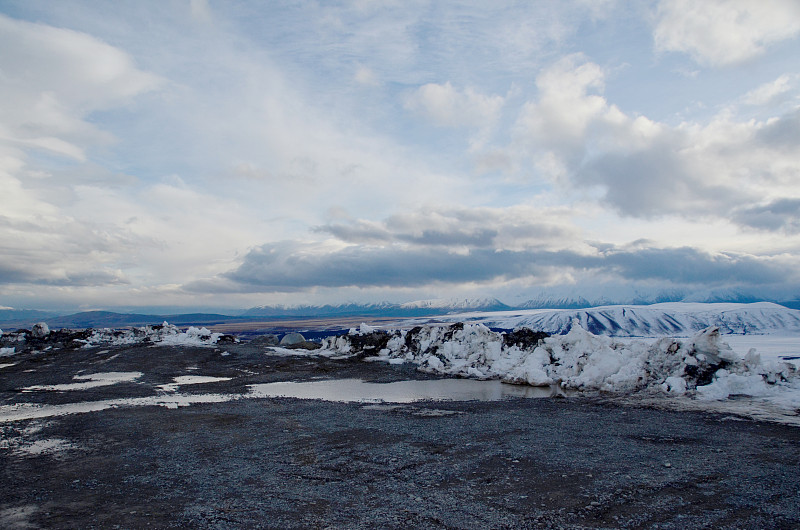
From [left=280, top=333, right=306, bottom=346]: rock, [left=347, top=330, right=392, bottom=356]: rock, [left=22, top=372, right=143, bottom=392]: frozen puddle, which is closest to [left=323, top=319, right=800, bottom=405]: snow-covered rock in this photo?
[left=347, top=330, right=392, bottom=356]: rock

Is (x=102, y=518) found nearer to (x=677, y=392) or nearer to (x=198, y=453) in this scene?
(x=198, y=453)

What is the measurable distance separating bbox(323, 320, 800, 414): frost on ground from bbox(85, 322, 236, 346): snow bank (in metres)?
19.2

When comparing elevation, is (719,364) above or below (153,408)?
above

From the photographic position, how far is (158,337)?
176 feet

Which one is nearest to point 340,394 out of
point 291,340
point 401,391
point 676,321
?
point 401,391

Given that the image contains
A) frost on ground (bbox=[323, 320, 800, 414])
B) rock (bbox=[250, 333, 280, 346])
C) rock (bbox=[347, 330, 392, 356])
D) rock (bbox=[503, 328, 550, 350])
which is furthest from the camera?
rock (bbox=[250, 333, 280, 346])

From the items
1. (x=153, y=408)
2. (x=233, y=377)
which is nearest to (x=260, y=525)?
(x=153, y=408)

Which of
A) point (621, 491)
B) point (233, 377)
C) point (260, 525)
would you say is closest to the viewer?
point (260, 525)

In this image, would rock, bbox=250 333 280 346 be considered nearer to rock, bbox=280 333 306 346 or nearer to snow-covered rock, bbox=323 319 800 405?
rock, bbox=280 333 306 346

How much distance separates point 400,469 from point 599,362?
19330 mm

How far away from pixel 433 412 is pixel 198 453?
29.2 feet

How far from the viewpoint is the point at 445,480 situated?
9.13 meters

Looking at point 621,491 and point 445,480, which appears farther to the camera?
point 445,480

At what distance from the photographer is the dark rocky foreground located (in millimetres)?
7363
